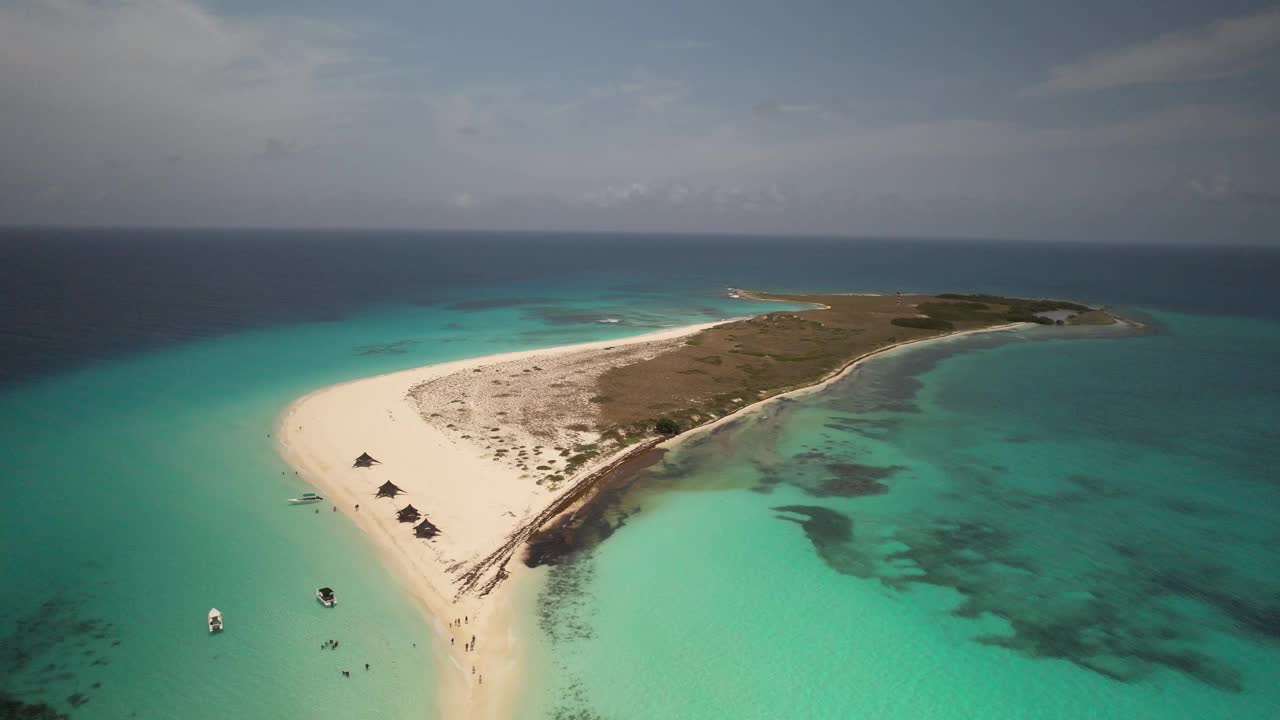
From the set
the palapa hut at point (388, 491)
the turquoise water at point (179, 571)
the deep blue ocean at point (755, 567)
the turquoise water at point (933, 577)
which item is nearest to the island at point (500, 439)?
the palapa hut at point (388, 491)

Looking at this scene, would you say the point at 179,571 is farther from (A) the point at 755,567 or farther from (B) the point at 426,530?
(A) the point at 755,567

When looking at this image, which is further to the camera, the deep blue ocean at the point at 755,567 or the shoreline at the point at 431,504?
the shoreline at the point at 431,504

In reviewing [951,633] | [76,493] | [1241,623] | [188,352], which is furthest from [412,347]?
[1241,623]

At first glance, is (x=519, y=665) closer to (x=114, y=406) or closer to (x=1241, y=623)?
(x=1241, y=623)

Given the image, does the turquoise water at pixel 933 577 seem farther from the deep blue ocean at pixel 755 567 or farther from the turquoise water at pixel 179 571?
the turquoise water at pixel 179 571

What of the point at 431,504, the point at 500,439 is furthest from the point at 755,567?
the point at 500,439

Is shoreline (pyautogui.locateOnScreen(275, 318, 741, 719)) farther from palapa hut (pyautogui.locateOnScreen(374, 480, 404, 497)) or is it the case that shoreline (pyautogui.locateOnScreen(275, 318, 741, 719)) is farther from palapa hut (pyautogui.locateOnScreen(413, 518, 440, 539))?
palapa hut (pyautogui.locateOnScreen(374, 480, 404, 497))
